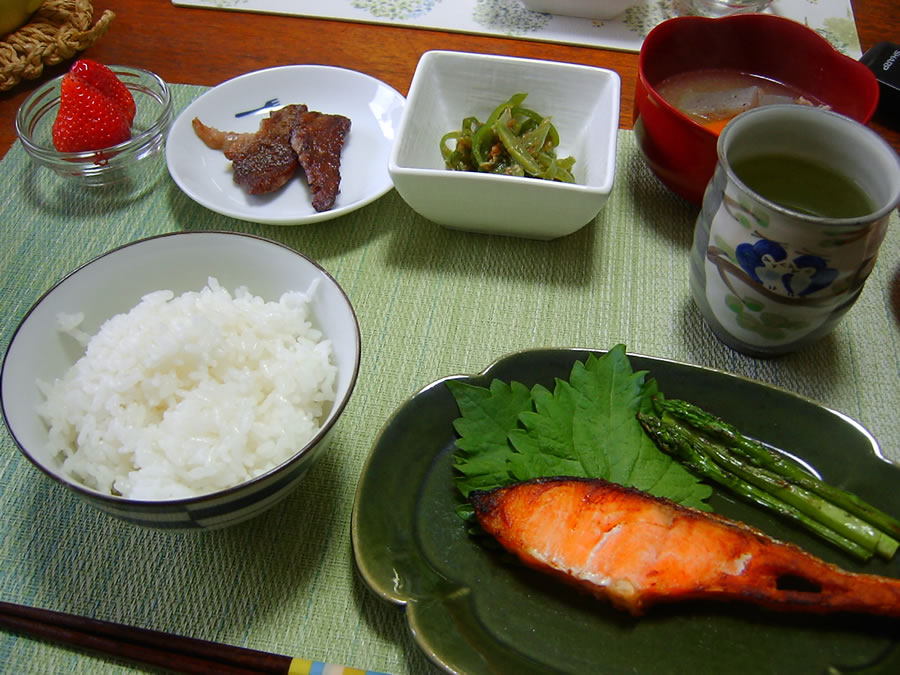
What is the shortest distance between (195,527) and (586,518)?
2.24ft

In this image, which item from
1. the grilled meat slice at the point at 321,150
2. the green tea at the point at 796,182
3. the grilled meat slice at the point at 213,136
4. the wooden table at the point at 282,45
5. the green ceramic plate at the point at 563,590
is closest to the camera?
the green ceramic plate at the point at 563,590

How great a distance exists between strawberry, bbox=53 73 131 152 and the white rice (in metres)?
0.86

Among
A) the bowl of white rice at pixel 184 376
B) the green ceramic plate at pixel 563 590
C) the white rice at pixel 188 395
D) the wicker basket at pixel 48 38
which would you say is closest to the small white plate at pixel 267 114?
the bowl of white rice at pixel 184 376

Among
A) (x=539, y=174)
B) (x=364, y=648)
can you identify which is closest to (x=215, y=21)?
(x=539, y=174)

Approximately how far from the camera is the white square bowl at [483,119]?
1645mm

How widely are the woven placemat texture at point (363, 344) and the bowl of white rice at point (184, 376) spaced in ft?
0.64

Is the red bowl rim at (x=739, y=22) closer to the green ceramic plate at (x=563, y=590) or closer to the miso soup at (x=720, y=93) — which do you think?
the miso soup at (x=720, y=93)

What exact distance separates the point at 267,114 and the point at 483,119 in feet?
2.41

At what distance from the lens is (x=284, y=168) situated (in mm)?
1916

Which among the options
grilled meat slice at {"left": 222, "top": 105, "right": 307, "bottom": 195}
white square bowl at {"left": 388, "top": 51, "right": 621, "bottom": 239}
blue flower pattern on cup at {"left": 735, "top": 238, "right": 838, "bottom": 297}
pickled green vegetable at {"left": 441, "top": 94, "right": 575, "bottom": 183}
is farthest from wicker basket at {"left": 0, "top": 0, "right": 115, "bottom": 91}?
blue flower pattern on cup at {"left": 735, "top": 238, "right": 838, "bottom": 297}

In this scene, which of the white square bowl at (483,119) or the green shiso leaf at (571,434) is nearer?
the green shiso leaf at (571,434)

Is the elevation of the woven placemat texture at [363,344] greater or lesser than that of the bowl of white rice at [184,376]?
A: lesser

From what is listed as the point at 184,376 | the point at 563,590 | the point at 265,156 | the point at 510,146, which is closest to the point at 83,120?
the point at 265,156

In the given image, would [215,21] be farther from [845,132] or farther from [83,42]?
[845,132]
